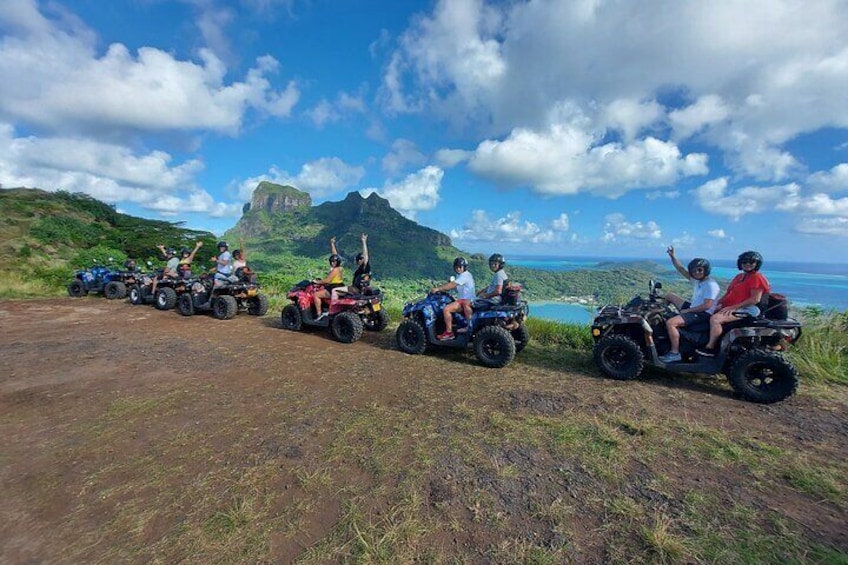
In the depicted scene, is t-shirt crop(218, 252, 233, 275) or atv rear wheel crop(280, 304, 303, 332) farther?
t-shirt crop(218, 252, 233, 275)

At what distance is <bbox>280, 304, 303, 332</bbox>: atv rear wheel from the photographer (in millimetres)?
8227

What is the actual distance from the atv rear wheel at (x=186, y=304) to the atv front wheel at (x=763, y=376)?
431 inches

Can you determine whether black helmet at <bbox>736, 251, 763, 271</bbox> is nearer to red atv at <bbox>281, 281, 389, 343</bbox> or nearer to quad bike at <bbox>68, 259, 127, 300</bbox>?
red atv at <bbox>281, 281, 389, 343</bbox>

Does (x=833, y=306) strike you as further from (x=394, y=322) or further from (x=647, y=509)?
(x=394, y=322)

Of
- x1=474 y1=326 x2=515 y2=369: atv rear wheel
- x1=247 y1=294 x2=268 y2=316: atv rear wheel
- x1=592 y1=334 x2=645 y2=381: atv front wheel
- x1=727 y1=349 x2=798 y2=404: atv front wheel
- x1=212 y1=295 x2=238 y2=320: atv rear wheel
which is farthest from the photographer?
x1=247 y1=294 x2=268 y2=316: atv rear wheel

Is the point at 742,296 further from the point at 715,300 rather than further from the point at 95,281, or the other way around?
the point at 95,281

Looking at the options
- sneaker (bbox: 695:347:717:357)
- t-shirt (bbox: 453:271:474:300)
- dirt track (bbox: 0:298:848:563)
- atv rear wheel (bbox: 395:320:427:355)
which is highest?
t-shirt (bbox: 453:271:474:300)

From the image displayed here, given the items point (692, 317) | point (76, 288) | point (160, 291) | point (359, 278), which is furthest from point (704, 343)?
point (76, 288)

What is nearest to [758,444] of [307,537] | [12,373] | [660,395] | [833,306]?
[660,395]

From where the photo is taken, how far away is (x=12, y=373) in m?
5.07

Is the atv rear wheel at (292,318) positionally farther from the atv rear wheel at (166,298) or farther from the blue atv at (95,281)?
the blue atv at (95,281)

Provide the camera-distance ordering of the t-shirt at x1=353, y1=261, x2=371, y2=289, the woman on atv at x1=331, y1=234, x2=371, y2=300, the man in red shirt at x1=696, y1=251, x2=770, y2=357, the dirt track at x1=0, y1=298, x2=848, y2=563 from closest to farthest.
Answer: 1. the dirt track at x1=0, y1=298, x2=848, y2=563
2. the man in red shirt at x1=696, y1=251, x2=770, y2=357
3. the woman on atv at x1=331, y1=234, x2=371, y2=300
4. the t-shirt at x1=353, y1=261, x2=371, y2=289

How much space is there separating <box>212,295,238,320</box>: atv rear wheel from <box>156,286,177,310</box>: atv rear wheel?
2063 millimetres

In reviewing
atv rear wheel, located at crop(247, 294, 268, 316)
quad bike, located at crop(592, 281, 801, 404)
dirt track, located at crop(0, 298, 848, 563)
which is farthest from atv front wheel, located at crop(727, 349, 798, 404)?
atv rear wheel, located at crop(247, 294, 268, 316)
